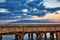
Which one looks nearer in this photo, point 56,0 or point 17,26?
point 17,26

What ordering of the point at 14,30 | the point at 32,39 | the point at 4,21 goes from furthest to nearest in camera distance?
the point at 32,39 → the point at 4,21 → the point at 14,30

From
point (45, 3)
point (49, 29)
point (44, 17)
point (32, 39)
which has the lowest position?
point (32, 39)

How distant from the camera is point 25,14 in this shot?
99.9 inches

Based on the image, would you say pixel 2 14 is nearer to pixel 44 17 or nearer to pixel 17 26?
pixel 17 26

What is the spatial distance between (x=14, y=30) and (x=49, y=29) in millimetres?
541

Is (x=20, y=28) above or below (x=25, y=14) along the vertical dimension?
below

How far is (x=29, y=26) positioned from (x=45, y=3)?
64 centimetres

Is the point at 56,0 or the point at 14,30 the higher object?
the point at 56,0

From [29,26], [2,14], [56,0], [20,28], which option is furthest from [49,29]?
[2,14]

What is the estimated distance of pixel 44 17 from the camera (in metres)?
2.54

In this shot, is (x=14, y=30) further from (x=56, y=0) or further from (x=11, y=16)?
(x=56, y=0)

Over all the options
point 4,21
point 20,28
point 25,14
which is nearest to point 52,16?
point 25,14

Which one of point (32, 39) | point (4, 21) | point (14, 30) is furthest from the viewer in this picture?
point (32, 39)

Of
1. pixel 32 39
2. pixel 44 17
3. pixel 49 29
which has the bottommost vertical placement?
pixel 32 39
